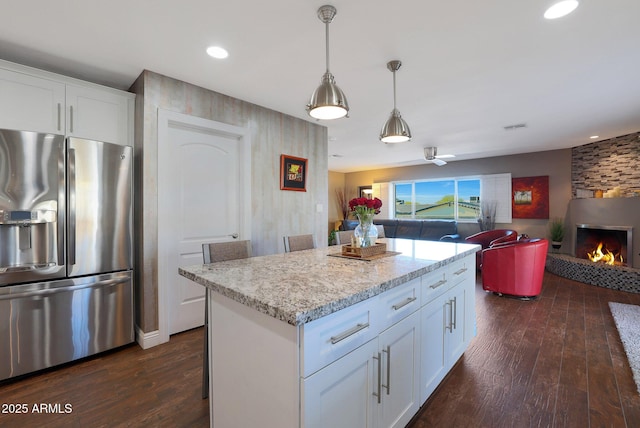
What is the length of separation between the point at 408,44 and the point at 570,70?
5.01 ft

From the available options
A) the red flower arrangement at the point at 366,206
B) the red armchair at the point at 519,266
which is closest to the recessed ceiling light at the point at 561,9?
the red flower arrangement at the point at 366,206

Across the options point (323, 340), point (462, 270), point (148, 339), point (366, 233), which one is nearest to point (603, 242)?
point (462, 270)

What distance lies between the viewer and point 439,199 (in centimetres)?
718

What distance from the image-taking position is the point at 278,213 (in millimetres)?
3420

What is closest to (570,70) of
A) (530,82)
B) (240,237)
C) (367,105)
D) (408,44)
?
(530,82)

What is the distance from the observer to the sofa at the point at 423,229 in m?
6.54

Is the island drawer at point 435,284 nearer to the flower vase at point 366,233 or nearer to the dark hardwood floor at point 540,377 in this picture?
the flower vase at point 366,233

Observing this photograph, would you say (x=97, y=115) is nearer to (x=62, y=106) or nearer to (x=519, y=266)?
(x=62, y=106)

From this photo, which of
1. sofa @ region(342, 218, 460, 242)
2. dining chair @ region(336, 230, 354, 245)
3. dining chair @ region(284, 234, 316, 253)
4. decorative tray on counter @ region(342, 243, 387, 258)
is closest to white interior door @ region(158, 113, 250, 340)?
dining chair @ region(284, 234, 316, 253)

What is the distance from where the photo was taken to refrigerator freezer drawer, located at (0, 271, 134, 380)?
1940mm

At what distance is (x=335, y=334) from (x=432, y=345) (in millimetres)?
992

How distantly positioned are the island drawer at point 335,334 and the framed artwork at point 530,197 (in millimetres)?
6171

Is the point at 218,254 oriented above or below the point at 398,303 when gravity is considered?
above

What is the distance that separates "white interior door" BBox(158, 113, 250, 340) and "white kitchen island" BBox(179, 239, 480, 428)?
1195 mm
